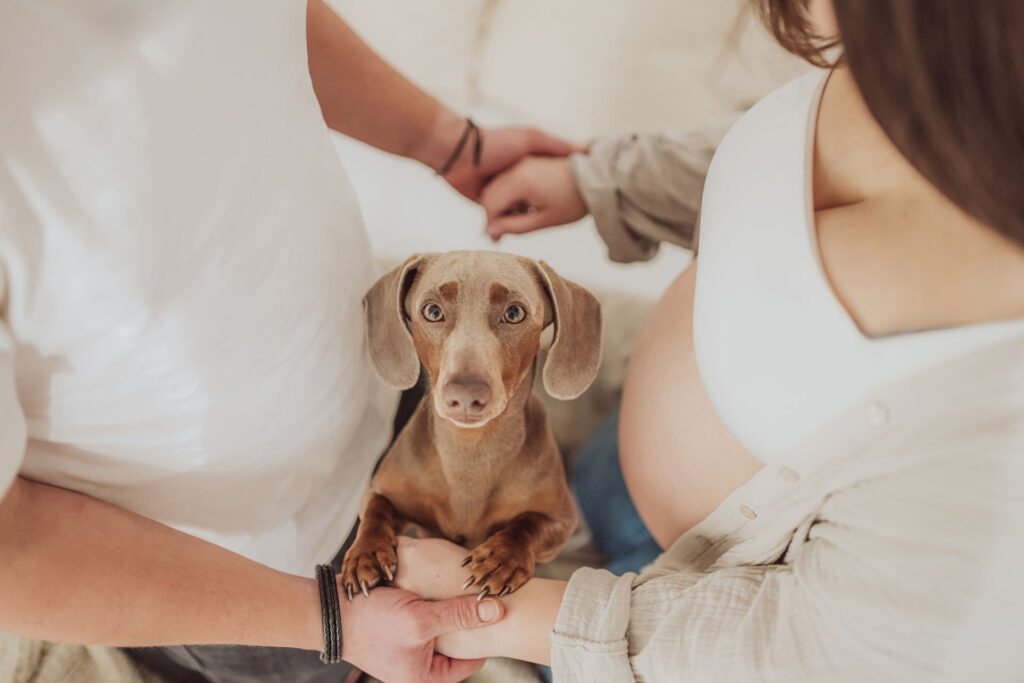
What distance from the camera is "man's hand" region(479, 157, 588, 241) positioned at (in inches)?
36.8

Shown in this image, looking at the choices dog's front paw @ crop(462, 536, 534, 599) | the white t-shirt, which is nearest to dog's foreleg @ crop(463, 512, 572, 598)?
dog's front paw @ crop(462, 536, 534, 599)

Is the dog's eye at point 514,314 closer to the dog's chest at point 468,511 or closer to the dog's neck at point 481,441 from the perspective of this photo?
the dog's neck at point 481,441

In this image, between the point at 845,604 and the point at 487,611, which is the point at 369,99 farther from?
the point at 845,604

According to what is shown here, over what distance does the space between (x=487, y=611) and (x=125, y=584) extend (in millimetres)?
386

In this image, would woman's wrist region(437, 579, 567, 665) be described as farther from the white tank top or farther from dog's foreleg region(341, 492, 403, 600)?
the white tank top

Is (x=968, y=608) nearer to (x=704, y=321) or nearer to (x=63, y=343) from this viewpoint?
(x=704, y=321)

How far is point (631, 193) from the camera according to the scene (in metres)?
0.92

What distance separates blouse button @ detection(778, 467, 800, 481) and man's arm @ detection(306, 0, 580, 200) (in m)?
0.60

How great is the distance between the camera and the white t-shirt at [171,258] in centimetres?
45

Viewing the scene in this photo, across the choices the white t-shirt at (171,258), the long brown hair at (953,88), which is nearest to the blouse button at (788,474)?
the long brown hair at (953,88)

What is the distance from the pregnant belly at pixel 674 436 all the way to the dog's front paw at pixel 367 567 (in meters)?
0.35

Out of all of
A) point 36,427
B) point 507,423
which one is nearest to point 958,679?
point 507,423

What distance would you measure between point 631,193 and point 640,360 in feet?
0.86

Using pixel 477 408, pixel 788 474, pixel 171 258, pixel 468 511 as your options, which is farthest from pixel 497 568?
pixel 171 258
